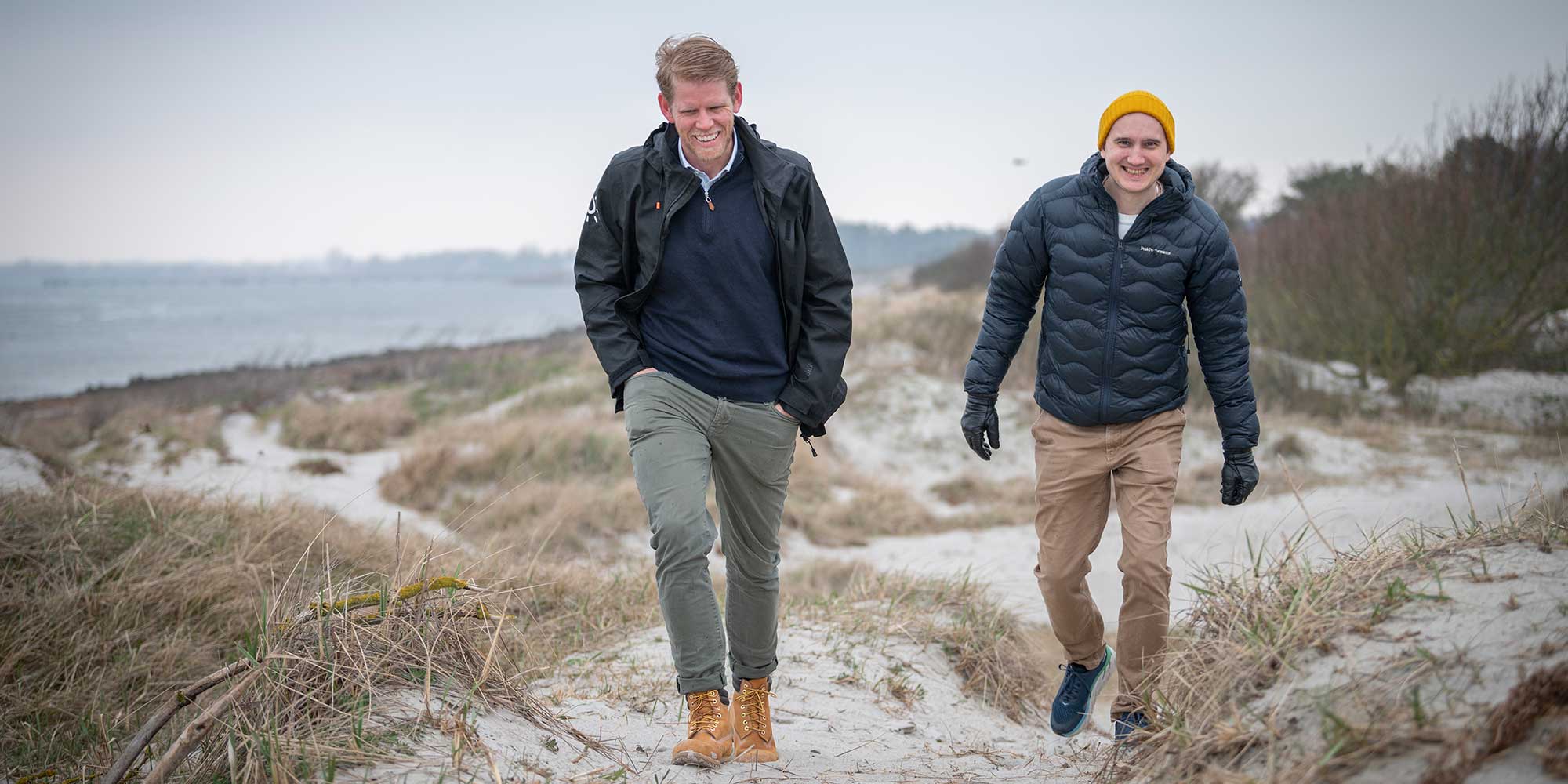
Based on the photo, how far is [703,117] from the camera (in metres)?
3.18

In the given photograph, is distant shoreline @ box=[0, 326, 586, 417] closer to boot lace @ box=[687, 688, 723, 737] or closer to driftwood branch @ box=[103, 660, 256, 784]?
driftwood branch @ box=[103, 660, 256, 784]

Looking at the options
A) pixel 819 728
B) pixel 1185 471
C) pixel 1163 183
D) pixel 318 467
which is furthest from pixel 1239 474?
pixel 318 467

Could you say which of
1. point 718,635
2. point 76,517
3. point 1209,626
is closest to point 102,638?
point 76,517

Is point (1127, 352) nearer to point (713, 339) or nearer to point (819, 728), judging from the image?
point (713, 339)

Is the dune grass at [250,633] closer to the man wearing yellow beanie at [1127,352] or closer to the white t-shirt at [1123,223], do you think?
the man wearing yellow beanie at [1127,352]

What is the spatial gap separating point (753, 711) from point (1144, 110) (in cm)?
255

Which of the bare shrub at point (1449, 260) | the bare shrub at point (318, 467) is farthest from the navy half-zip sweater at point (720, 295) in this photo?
the bare shrub at point (1449, 260)

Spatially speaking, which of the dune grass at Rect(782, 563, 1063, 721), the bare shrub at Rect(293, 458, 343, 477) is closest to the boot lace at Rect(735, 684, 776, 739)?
the dune grass at Rect(782, 563, 1063, 721)

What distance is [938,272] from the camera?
51.8 metres

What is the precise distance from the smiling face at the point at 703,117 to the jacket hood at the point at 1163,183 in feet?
4.44

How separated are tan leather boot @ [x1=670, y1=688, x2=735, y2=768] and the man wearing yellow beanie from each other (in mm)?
1337

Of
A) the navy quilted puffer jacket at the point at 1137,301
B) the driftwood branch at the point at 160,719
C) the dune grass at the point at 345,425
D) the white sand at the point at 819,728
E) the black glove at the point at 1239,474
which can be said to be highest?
the navy quilted puffer jacket at the point at 1137,301

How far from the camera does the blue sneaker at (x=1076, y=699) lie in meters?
3.97

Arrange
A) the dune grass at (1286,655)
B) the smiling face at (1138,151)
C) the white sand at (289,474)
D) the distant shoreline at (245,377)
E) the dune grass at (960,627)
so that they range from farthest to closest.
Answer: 1. the distant shoreline at (245,377)
2. the white sand at (289,474)
3. the dune grass at (960,627)
4. the smiling face at (1138,151)
5. the dune grass at (1286,655)
